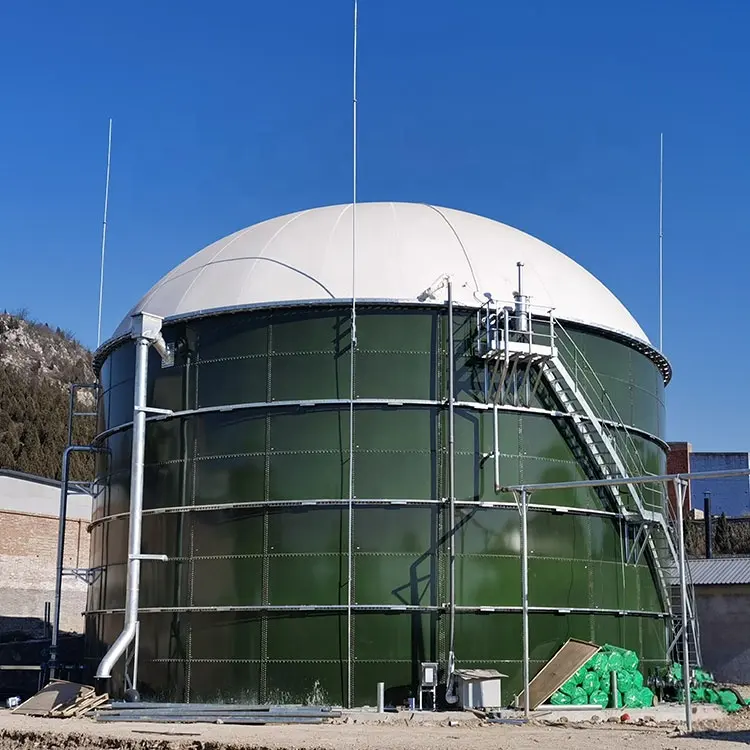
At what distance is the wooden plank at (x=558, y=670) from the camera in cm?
2012

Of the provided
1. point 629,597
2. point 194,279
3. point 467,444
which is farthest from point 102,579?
point 629,597

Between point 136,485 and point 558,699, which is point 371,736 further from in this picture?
point 136,485

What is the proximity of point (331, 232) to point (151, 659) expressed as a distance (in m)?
9.19

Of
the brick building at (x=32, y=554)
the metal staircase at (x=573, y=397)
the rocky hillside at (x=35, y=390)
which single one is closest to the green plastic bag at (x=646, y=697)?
the metal staircase at (x=573, y=397)

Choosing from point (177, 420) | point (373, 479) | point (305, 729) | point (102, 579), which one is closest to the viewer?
point (305, 729)

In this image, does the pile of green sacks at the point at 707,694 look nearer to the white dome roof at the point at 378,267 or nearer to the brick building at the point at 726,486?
the white dome roof at the point at 378,267

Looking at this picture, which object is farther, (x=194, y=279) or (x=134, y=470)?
(x=194, y=279)

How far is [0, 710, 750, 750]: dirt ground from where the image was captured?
1541cm

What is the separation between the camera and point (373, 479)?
2055 cm

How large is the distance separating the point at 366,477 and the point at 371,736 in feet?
17.7

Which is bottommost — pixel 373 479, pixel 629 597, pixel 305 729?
pixel 305 729

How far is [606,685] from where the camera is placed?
20.7 metres

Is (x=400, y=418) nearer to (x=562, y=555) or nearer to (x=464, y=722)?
(x=562, y=555)

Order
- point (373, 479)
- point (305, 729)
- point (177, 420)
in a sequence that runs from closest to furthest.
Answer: point (305, 729)
point (373, 479)
point (177, 420)
